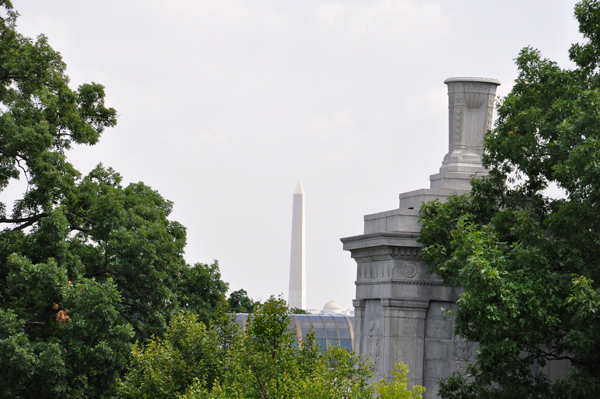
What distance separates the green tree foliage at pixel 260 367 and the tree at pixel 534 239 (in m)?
2.22

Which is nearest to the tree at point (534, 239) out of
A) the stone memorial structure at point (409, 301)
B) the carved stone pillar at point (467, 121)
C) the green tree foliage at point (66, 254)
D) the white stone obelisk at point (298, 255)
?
the stone memorial structure at point (409, 301)

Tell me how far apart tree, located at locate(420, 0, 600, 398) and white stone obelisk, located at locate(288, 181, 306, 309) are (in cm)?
6241

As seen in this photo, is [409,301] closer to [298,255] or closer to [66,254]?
[66,254]

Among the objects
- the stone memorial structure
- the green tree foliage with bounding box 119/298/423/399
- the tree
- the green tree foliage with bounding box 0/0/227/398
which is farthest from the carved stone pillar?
the green tree foliage with bounding box 0/0/227/398

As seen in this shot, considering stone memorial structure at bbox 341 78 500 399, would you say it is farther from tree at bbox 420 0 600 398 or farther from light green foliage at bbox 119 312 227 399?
light green foliage at bbox 119 312 227 399

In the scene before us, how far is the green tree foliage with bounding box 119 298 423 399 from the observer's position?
14719mm

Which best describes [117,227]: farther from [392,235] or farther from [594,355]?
[594,355]

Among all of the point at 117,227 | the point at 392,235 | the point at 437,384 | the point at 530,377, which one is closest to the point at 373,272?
the point at 392,235

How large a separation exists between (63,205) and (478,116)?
12.3 metres

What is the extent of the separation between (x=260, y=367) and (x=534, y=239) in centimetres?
566

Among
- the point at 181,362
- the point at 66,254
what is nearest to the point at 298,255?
the point at 66,254

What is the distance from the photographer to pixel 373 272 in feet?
67.4

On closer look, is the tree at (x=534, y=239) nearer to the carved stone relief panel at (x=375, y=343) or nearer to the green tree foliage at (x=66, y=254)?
the carved stone relief panel at (x=375, y=343)

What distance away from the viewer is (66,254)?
2562 cm
